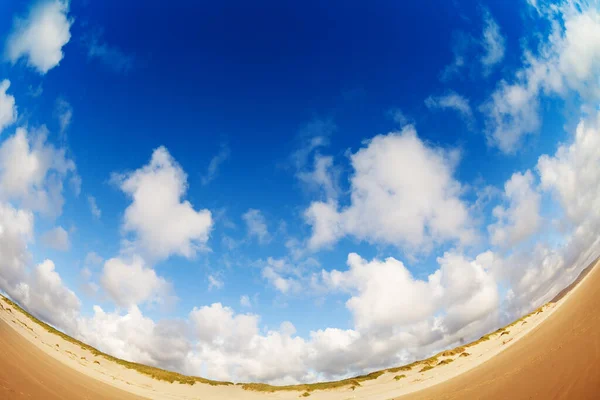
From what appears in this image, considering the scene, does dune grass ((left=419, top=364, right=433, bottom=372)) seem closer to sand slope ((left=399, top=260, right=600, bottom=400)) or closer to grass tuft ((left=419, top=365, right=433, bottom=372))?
grass tuft ((left=419, top=365, right=433, bottom=372))

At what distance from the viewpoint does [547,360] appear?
17.9m

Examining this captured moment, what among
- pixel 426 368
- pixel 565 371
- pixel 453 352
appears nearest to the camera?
pixel 565 371

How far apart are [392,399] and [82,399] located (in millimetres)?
35997

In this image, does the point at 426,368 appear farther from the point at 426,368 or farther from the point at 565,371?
the point at 565,371

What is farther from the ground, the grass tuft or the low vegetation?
the low vegetation

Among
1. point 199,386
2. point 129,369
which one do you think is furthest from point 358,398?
point 129,369

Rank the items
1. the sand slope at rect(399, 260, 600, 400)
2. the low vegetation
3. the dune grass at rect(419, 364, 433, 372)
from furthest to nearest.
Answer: the low vegetation < the dune grass at rect(419, 364, 433, 372) < the sand slope at rect(399, 260, 600, 400)

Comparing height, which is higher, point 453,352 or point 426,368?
point 453,352

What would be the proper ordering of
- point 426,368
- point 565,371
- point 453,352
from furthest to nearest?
point 453,352
point 426,368
point 565,371

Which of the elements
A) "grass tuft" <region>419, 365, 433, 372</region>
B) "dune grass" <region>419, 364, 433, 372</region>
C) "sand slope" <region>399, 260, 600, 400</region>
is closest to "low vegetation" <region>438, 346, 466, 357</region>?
"dune grass" <region>419, 364, 433, 372</region>

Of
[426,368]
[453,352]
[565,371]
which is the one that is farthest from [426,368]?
[565,371]

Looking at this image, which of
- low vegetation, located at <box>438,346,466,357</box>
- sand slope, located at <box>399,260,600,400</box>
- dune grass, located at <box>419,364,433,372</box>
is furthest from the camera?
low vegetation, located at <box>438,346,466,357</box>

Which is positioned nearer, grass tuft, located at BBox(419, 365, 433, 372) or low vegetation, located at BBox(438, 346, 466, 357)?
grass tuft, located at BBox(419, 365, 433, 372)

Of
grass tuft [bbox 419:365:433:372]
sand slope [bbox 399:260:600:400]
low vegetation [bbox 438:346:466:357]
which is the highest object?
low vegetation [bbox 438:346:466:357]
